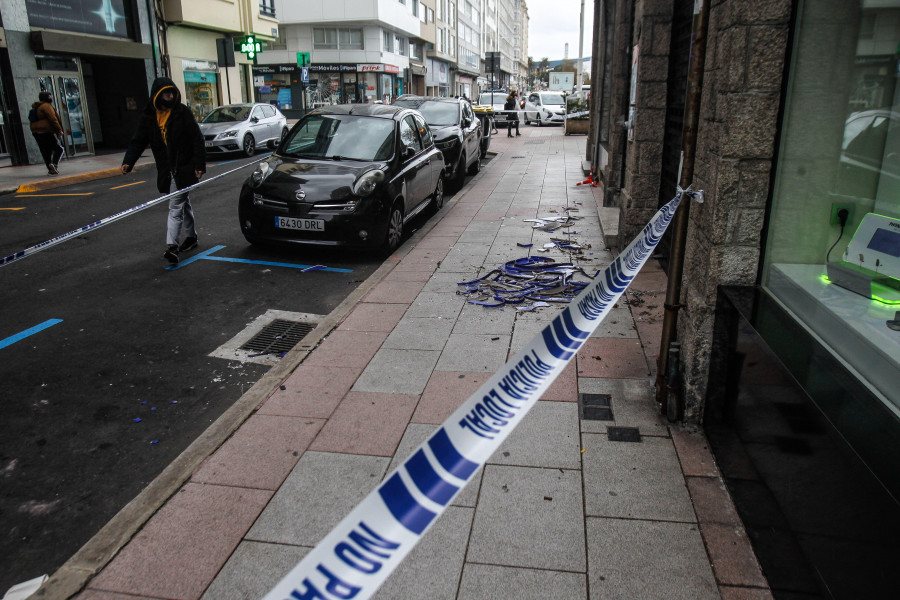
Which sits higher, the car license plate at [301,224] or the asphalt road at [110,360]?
the car license plate at [301,224]

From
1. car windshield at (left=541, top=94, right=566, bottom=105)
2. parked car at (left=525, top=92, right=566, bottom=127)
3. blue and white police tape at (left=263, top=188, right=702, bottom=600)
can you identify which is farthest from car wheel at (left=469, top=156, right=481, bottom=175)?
car windshield at (left=541, top=94, right=566, bottom=105)

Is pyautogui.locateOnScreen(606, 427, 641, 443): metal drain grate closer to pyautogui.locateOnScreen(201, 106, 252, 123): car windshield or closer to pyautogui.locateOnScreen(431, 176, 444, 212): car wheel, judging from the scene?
pyautogui.locateOnScreen(431, 176, 444, 212): car wheel

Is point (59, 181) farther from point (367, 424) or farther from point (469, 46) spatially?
point (469, 46)

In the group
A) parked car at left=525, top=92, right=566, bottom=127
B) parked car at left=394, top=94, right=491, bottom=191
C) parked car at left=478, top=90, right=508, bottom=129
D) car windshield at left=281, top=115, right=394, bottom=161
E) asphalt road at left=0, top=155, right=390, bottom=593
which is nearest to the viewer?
asphalt road at left=0, top=155, right=390, bottom=593

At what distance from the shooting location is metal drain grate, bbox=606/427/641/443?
11.8 feet

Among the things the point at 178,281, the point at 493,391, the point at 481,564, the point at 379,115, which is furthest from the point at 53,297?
the point at 493,391

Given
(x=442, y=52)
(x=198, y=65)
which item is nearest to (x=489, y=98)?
(x=198, y=65)

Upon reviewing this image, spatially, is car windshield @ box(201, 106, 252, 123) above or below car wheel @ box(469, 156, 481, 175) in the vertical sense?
above

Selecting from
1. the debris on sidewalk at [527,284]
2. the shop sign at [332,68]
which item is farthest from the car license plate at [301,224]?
the shop sign at [332,68]

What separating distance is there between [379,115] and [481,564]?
7.46 meters

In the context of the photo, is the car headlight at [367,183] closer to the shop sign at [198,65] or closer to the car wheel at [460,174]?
the car wheel at [460,174]

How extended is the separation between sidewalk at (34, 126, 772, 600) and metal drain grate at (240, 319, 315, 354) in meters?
0.25

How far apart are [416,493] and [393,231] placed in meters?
6.86

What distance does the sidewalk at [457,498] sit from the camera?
8.59 feet
